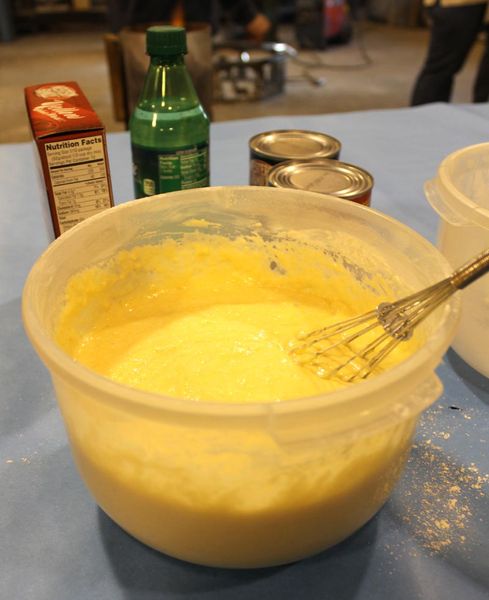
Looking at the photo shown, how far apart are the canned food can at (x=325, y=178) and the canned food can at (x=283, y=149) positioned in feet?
0.08

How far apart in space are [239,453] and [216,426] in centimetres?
3

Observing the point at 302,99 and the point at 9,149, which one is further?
the point at 302,99

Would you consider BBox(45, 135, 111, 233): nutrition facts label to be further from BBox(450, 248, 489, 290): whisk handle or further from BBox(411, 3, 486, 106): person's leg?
BBox(411, 3, 486, 106): person's leg

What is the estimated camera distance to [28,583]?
1.46 feet

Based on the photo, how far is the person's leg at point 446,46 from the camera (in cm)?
215

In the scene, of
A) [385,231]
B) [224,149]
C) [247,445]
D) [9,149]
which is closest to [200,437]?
[247,445]

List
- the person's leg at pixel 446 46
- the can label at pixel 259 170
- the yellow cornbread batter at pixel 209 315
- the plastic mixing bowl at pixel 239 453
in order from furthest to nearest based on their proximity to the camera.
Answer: the person's leg at pixel 446 46, the can label at pixel 259 170, the yellow cornbread batter at pixel 209 315, the plastic mixing bowl at pixel 239 453

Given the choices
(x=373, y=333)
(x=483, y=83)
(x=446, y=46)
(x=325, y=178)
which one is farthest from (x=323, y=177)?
(x=483, y=83)

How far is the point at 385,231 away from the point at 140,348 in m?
0.28

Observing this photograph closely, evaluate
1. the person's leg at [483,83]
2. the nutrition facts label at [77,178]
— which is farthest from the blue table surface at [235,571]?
the person's leg at [483,83]

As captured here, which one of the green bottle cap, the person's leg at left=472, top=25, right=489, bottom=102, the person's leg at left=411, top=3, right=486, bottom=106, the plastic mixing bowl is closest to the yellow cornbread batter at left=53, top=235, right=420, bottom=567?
the plastic mixing bowl

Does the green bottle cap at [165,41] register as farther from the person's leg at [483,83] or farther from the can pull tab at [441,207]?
the person's leg at [483,83]

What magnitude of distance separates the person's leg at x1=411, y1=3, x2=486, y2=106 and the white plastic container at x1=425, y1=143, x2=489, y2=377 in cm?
178

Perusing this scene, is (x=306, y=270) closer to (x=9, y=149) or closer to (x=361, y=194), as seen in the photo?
(x=361, y=194)
